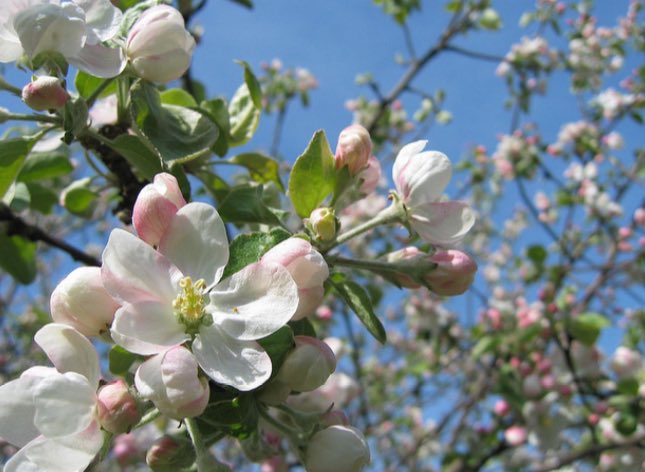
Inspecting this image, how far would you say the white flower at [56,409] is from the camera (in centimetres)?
77

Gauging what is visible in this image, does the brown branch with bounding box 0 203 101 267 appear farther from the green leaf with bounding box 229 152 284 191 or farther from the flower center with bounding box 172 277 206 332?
the flower center with bounding box 172 277 206 332

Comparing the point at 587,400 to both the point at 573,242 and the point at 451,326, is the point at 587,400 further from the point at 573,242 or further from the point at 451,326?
the point at 573,242

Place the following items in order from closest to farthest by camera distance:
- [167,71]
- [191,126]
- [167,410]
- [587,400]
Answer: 1. [167,410]
2. [167,71]
3. [191,126]
4. [587,400]

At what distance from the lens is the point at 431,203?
1082 mm

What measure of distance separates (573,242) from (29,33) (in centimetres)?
447

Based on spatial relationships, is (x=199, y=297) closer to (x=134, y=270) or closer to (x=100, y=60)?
(x=134, y=270)

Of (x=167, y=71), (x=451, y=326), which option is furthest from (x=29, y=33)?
(x=451, y=326)

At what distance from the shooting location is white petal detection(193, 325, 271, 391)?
2.57 feet

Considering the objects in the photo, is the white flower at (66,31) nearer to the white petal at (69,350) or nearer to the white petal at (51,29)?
the white petal at (51,29)

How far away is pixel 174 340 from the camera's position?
82cm

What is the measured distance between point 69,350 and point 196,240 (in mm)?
213

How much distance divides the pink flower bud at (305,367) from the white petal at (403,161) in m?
0.33

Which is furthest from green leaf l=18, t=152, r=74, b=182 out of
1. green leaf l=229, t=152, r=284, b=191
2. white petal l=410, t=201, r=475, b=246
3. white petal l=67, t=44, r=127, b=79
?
white petal l=410, t=201, r=475, b=246

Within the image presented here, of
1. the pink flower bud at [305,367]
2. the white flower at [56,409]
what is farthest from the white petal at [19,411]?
the pink flower bud at [305,367]
